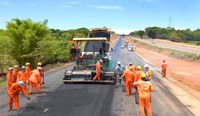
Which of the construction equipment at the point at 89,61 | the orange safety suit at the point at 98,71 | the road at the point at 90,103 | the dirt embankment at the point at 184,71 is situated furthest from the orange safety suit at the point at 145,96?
the dirt embankment at the point at 184,71

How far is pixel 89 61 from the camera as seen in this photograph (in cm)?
2166

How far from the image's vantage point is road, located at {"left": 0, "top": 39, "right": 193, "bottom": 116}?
41.3ft

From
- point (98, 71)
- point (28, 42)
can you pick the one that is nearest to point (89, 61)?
point (98, 71)

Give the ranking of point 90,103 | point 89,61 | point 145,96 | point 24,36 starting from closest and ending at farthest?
point 145,96
point 90,103
point 89,61
point 24,36

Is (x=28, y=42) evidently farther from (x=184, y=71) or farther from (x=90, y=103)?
(x=90, y=103)

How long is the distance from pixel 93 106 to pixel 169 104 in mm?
3989

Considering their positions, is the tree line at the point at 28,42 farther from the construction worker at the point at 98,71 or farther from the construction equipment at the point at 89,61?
the construction worker at the point at 98,71

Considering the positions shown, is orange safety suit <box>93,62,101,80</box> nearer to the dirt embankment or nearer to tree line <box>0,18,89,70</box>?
the dirt embankment

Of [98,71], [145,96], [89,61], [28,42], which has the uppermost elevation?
[28,42]

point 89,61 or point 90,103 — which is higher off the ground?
point 89,61

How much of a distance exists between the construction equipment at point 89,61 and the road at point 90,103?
1.44 metres

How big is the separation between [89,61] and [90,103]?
25.0ft

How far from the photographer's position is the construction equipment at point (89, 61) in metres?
20.3

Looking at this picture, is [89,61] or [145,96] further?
[89,61]
